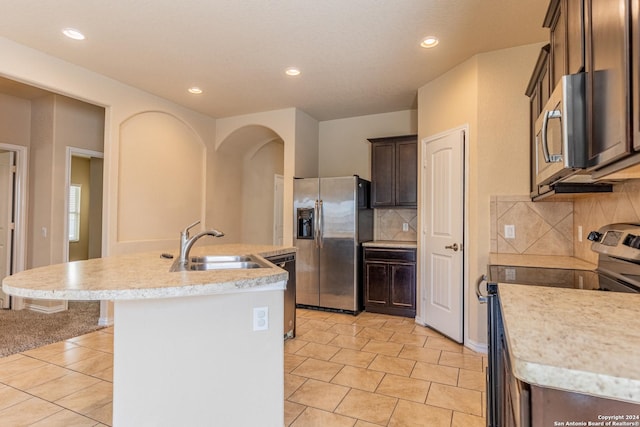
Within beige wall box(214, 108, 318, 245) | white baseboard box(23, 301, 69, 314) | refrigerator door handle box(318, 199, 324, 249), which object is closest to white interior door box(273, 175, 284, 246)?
beige wall box(214, 108, 318, 245)

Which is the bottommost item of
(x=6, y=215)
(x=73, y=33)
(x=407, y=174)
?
(x=6, y=215)

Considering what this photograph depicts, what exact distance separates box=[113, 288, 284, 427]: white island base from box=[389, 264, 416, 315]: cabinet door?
273cm

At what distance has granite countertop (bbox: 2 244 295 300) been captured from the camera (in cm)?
132

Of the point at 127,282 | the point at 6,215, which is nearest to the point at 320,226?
the point at 127,282

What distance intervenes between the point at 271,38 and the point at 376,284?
3.00 m

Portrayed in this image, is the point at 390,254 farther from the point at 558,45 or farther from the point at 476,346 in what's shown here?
the point at 558,45

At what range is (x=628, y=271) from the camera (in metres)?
1.45

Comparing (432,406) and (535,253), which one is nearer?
(432,406)

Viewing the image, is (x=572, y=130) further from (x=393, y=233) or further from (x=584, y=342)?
(x=393, y=233)

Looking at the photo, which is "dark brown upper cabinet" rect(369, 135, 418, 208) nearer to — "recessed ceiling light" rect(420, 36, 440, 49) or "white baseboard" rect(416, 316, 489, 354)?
Answer: "recessed ceiling light" rect(420, 36, 440, 49)

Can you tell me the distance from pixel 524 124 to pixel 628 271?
1.90 m

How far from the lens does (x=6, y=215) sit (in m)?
4.47

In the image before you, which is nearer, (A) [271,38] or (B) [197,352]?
(B) [197,352]

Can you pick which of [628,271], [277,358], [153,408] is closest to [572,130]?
[628,271]
